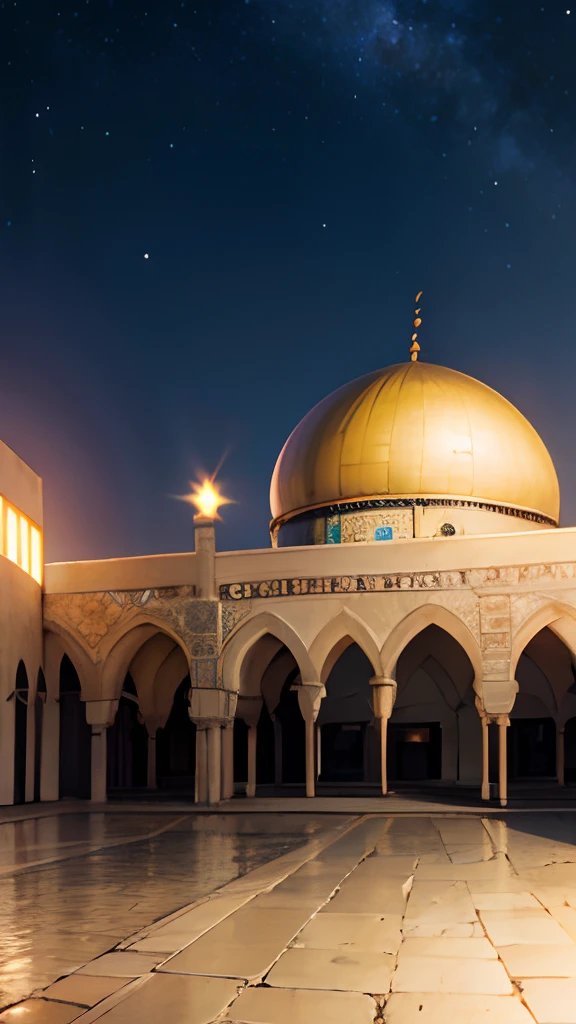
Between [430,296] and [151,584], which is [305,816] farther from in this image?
[430,296]

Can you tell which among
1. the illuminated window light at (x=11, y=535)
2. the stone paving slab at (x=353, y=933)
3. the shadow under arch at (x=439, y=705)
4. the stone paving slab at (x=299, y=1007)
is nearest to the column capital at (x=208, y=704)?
the illuminated window light at (x=11, y=535)

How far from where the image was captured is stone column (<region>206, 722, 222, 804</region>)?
47.2 feet

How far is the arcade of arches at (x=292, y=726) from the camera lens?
609 inches

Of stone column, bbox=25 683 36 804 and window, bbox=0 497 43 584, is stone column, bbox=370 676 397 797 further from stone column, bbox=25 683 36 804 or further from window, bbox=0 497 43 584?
window, bbox=0 497 43 584

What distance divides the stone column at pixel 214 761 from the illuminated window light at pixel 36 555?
3.55 metres

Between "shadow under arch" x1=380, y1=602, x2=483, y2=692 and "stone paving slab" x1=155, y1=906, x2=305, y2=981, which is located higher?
"shadow under arch" x1=380, y1=602, x2=483, y2=692

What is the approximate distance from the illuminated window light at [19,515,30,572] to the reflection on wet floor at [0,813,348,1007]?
155 inches

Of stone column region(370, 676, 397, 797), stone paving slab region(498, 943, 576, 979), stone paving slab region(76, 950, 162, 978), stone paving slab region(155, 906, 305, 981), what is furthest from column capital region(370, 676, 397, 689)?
stone paving slab region(76, 950, 162, 978)

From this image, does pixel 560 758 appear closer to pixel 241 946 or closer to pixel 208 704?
pixel 208 704

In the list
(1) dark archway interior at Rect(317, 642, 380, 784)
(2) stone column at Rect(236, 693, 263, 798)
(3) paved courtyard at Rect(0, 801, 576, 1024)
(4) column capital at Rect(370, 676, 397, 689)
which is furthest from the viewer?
(1) dark archway interior at Rect(317, 642, 380, 784)

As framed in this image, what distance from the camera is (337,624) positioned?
47.4 ft

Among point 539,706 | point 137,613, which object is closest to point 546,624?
point 539,706

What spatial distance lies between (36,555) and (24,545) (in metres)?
0.60

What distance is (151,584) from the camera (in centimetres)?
1516
